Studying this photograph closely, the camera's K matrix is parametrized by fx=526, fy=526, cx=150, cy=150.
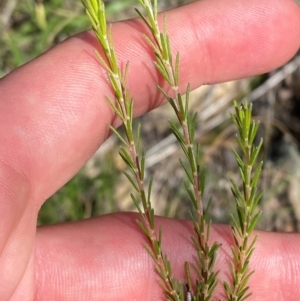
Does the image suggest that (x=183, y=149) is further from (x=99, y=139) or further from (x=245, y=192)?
(x=99, y=139)

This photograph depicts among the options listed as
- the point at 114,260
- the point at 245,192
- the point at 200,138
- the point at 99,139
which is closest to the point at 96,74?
the point at 99,139

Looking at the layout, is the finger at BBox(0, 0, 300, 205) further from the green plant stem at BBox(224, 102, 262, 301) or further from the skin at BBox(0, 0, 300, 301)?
the green plant stem at BBox(224, 102, 262, 301)

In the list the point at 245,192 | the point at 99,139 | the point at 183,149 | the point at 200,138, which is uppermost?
the point at 200,138

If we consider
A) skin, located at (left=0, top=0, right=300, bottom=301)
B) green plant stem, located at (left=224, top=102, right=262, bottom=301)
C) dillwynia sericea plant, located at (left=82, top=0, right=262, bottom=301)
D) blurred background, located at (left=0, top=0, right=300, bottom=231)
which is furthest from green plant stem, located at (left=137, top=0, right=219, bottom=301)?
blurred background, located at (left=0, top=0, right=300, bottom=231)

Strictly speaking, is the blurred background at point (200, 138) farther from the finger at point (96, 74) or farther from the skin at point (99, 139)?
the finger at point (96, 74)

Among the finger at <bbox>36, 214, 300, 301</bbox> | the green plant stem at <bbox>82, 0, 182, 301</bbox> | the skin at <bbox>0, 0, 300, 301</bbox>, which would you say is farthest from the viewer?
the finger at <bbox>36, 214, 300, 301</bbox>

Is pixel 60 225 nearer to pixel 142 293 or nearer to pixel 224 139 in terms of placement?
pixel 142 293

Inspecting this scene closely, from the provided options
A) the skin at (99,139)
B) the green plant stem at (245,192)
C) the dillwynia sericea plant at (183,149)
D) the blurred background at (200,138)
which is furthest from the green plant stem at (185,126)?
the blurred background at (200,138)
